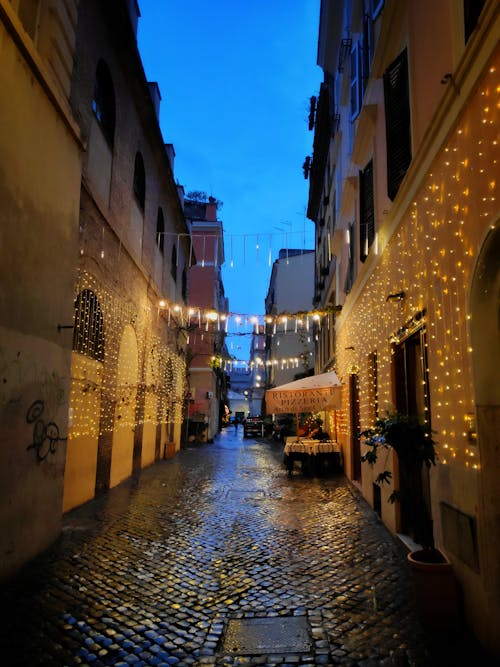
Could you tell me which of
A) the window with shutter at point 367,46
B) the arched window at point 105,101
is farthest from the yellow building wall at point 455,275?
the arched window at point 105,101

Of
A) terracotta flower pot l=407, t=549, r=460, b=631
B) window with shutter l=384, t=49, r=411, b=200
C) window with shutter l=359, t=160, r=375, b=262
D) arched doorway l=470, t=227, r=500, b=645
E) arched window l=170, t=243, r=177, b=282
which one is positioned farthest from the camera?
arched window l=170, t=243, r=177, b=282

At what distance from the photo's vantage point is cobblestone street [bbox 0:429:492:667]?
3.55 metres

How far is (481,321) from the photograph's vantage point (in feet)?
12.6

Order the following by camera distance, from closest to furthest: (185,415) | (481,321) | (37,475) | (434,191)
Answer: (481,321)
(434,191)
(37,475)
(185,415)

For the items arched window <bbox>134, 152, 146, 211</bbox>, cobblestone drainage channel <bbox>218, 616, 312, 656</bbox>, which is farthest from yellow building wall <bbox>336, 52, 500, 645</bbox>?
arched window <bbox>134, 152, 146, 211</bbox>

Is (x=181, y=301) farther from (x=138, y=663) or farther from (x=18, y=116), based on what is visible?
(x=138, y=663)

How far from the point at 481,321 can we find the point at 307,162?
76.4 feet

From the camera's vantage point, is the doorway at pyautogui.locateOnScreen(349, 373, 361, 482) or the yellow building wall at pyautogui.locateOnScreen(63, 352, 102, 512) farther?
the doorway at pyautogui.locateOnScreen(349, 373, 361, 482)

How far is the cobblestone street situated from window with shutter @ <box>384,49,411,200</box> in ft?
16.1

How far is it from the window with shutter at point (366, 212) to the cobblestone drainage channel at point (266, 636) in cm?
664

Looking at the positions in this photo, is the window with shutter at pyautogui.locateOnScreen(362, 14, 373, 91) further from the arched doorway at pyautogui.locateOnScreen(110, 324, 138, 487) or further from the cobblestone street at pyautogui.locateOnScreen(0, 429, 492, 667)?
the cobblestone street at pyautogui.locateOnScreen(0, 429, 492, 667)

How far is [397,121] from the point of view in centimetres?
679

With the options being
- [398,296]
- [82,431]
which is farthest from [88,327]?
[398,296]

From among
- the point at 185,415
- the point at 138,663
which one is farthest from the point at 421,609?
the point at 185,415
